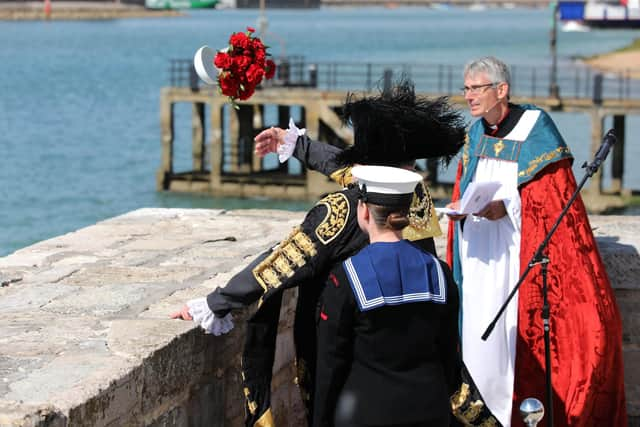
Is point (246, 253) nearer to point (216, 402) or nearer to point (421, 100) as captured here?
point (216, 402)

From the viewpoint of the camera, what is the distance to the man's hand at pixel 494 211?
548 cm

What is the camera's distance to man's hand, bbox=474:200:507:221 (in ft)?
18.0

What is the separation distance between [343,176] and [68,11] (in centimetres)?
13959

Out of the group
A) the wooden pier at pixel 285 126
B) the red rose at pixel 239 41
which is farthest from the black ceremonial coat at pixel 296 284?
the wooden pier at pixel 285 126

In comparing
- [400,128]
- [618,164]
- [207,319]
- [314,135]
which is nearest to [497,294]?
[400,128]

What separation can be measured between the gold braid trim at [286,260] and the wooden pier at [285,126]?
24222mm

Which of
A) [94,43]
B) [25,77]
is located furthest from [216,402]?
[94,43]

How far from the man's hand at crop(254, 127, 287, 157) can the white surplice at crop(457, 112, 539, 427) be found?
103 cm

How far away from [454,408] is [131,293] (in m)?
1.49

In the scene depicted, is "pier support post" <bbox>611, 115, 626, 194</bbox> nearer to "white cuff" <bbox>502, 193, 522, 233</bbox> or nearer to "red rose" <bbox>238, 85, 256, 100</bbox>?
"white cuff" <bbox>502, 193, 522, 233</bbox>

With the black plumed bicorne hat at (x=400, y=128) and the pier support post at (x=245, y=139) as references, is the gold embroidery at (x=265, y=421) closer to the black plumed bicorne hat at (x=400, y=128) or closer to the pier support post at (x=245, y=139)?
the black plumed bicorne hat at (x=400, y=128)

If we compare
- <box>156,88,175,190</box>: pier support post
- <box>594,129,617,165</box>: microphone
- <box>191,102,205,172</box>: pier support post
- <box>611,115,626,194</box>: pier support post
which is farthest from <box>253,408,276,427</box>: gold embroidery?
<box>191,102,205,172</box>: pier support post

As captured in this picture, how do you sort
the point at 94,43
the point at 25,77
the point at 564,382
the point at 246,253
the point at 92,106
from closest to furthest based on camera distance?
1. the point at 564,382
2. the point at 246,253
3. the point at 92,106
4. the point at 25,77
5. the point at 94,43

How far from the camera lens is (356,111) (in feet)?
14.2
